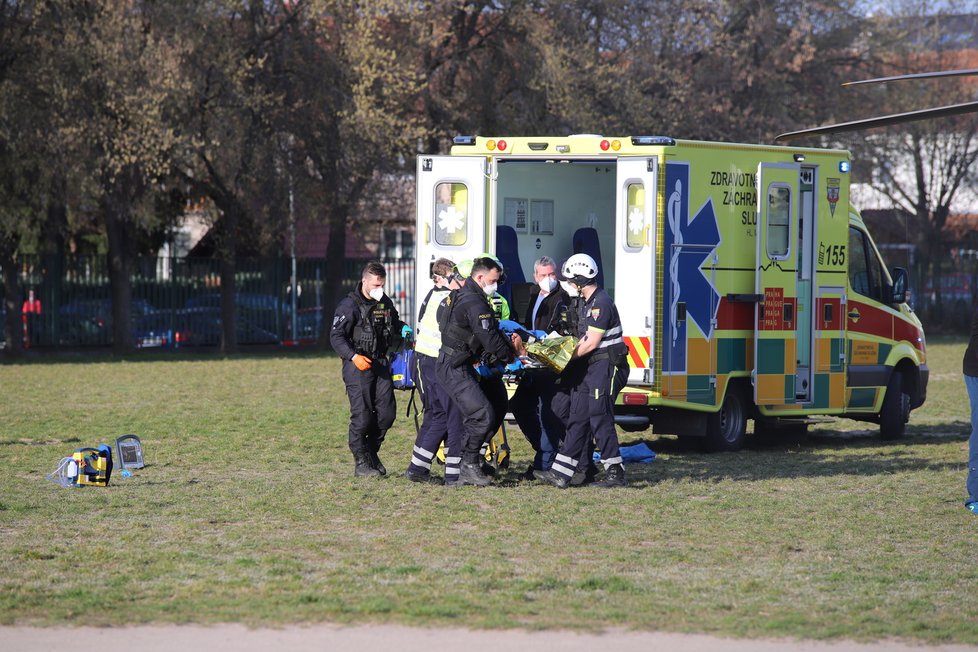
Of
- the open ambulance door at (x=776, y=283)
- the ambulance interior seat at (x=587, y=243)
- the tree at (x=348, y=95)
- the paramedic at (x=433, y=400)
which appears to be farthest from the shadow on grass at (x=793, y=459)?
the tree at (x=348, y=95)

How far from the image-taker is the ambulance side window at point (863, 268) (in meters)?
14.8

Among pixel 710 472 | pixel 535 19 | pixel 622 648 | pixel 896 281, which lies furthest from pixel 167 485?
pixel 535 19

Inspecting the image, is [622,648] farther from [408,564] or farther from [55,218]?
[55,218]

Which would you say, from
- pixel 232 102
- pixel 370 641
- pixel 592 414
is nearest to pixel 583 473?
pixel 592 414

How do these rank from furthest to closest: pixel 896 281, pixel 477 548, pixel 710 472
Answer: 1. pixel 896 281
2. pixel 710 472
3. pixel 477 548

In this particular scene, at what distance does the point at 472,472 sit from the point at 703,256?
344 cm

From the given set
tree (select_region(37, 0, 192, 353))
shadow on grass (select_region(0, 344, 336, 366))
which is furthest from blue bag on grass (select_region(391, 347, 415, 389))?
shadow on grass (select_region(0, 344, 336, 366))

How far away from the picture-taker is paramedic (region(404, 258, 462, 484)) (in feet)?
36.1

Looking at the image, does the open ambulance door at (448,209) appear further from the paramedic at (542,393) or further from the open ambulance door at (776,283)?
the open ambulance door at (776,283)

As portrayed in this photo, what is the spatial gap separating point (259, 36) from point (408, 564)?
900 inches

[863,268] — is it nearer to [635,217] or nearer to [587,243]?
[587,243]

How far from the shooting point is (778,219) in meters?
13.7

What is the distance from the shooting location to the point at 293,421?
52.9 ft

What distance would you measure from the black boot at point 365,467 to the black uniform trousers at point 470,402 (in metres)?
0.91
